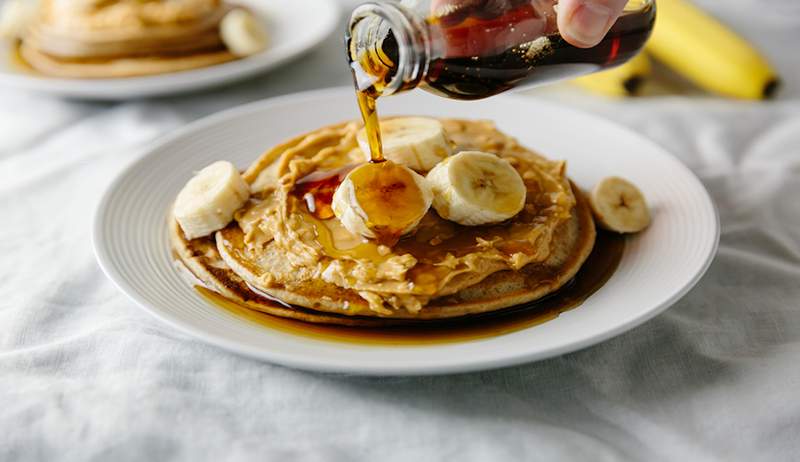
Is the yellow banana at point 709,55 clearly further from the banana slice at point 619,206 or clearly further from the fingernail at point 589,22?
the fingernail at point 589,22

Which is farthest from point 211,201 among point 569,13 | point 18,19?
point 18,19

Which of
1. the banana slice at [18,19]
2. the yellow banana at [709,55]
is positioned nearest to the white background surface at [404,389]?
the yellow banana at [709,55]

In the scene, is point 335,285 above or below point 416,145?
below

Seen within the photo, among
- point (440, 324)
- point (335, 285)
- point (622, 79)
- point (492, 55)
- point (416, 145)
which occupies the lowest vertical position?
point (622, 79)

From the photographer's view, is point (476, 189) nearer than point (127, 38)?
Yes

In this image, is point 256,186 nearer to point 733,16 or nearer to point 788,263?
point 788,263

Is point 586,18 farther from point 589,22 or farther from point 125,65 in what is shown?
point 125,65

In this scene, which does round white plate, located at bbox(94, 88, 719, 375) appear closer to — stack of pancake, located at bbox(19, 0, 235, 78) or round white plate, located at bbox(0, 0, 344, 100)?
round white plate, located at bbox(0, 0, 344, 100)
